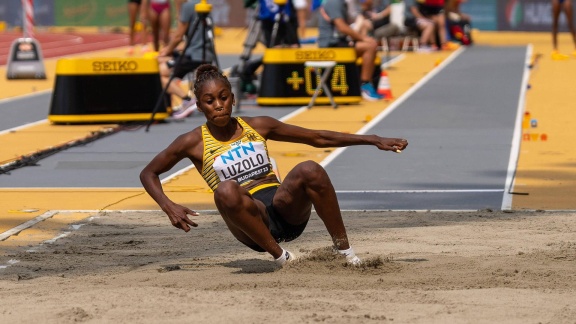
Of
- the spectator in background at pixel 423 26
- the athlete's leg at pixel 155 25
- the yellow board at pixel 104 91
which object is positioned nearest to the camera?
the yellow board at pixel 104 91

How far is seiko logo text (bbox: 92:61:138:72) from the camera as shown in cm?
1795

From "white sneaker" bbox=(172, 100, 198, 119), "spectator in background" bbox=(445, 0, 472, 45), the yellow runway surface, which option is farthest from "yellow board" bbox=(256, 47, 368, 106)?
"spectator in background" bbox=(445, 0, 472, 45)

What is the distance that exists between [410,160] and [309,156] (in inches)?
41.3

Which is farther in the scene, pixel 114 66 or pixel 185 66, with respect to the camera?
pixel 185 66

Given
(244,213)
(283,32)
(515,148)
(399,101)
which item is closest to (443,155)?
(515,148)

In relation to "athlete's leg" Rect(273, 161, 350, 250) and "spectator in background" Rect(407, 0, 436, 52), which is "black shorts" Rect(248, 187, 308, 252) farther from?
"spectator in background" Rect(407, 0, 436, 52)

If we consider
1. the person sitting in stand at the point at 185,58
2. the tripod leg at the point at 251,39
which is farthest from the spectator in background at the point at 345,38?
the person sitting in stand at the point at 185,58

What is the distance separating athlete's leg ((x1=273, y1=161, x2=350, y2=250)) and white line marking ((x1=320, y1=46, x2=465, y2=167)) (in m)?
5.72

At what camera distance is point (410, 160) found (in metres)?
14.0

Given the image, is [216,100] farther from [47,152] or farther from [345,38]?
[345,38]

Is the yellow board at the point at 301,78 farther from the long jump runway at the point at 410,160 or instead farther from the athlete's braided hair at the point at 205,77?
the athlete's braided hair at the point at 205,77

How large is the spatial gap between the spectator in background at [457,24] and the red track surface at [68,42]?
8781 mm

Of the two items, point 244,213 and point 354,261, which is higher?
point 244,213

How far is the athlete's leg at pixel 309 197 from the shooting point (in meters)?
7.73
